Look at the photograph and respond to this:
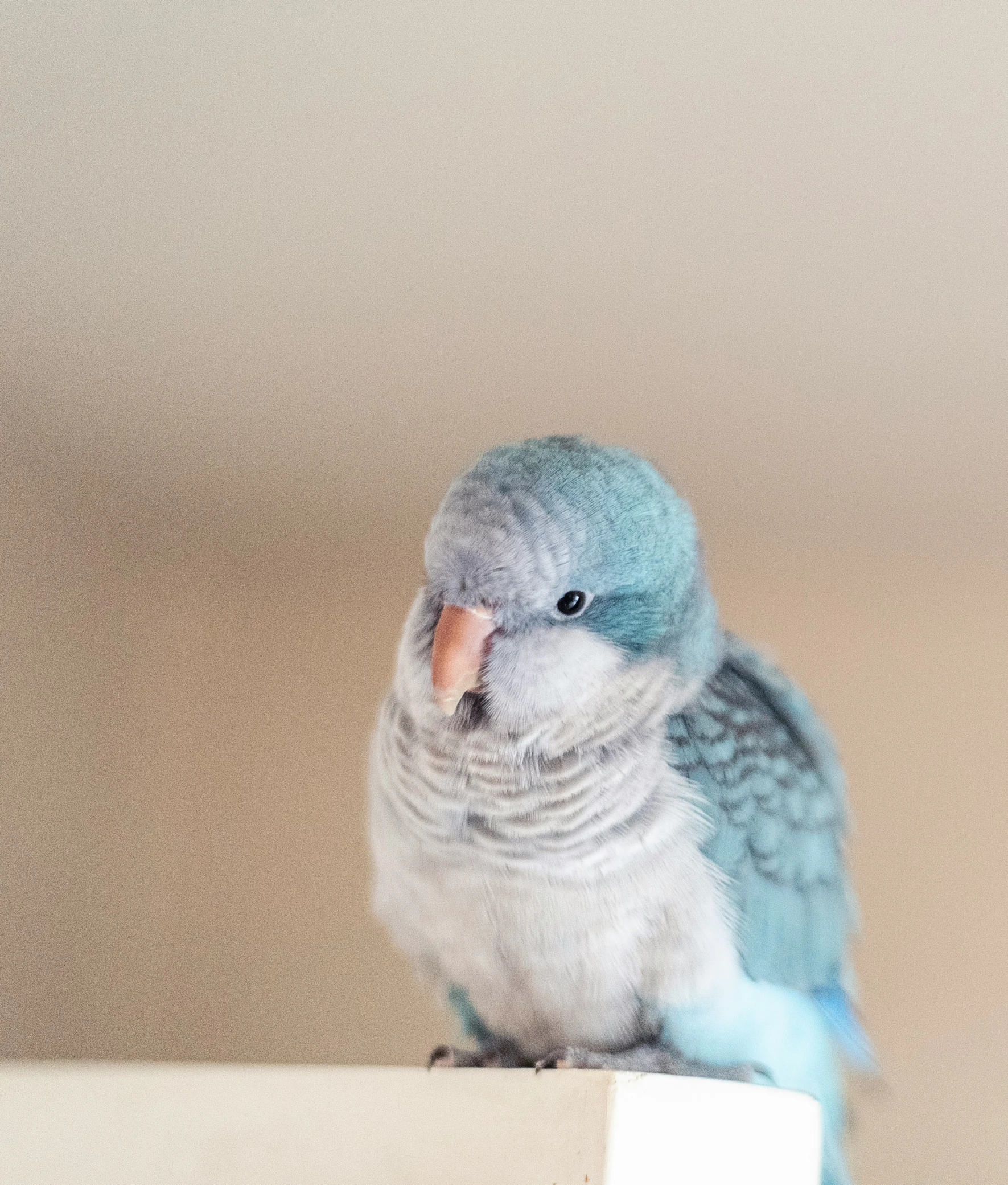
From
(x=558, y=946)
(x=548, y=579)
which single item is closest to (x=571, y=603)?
(x=548, y=579)

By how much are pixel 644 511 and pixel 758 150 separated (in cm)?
32

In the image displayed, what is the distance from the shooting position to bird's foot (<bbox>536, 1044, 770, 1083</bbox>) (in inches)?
32.4

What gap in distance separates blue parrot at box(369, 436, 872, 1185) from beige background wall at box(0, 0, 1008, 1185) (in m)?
0.28

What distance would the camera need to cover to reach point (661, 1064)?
2.80ft

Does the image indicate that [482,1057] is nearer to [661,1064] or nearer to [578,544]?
[661,1064]

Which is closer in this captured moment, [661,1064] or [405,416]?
[661,1064]

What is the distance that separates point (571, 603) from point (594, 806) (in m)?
0.15

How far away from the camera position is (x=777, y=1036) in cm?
91

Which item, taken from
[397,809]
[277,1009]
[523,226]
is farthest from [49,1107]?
[277,1009]

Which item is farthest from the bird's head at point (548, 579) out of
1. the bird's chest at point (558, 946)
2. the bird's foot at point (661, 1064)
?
the bird's foot at point (661, 1064)

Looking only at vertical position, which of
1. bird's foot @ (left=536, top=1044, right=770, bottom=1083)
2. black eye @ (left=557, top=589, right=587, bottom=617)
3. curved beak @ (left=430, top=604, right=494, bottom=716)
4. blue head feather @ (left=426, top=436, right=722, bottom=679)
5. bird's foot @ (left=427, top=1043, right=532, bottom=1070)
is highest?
blue head feather @ (left=426, top=436, right=722, bottom=679)

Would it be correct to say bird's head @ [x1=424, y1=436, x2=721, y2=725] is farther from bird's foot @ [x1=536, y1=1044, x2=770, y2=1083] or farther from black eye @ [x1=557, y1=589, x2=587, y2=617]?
bird's foot @ [x1=536, y1=1044, x2=770, y2=1083]

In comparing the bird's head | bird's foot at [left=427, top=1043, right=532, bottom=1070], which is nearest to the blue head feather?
the bird's head

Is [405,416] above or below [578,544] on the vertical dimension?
above
